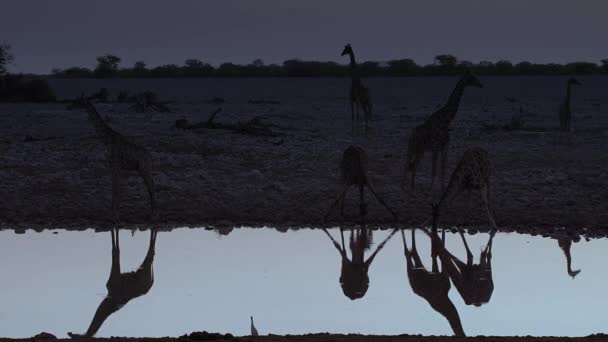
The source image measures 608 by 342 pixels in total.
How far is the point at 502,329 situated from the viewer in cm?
692

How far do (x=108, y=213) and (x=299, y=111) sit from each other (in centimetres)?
1721

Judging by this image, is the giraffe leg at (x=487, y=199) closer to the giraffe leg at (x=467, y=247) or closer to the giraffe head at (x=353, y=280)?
the giraffe leg at (x=467, y=247)

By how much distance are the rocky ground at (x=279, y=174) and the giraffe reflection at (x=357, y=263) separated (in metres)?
0.60

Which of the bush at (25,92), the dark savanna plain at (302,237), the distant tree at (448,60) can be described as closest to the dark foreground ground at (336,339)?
the dark savanna plain at (302,237)

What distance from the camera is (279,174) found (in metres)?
14.0

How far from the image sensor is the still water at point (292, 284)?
709cm

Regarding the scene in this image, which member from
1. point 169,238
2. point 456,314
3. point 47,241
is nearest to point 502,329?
point 456,314

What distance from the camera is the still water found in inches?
279

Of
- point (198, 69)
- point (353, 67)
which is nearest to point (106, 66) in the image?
point (198, 69)

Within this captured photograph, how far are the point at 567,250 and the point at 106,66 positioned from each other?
180 ft

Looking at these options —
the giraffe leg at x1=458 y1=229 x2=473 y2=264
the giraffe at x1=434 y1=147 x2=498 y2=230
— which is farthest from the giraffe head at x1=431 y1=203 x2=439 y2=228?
the giraffe leg at x1=458 y1=229 x2=473 y2=264

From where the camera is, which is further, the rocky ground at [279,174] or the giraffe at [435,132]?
the giraffe at [435,132]

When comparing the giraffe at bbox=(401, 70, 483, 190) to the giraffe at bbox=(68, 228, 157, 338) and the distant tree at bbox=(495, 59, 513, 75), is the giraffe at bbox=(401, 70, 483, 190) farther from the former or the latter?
the distant tree at bbox=(495, 59, 513, 75)

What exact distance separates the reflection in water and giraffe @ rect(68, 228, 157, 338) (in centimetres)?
266
